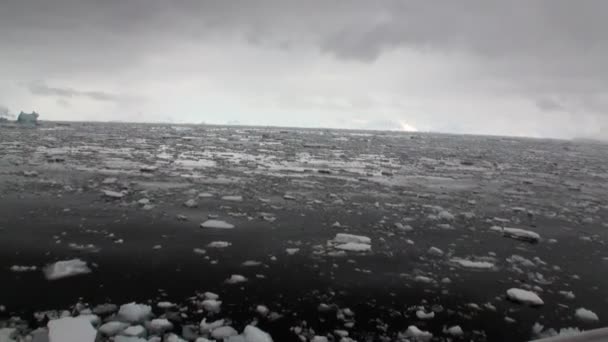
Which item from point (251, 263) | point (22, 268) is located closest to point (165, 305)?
point (251, 263)

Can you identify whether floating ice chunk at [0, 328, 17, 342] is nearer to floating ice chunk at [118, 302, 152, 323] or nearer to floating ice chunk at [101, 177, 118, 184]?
floating ice chunk at [118, 302, 152, 323]

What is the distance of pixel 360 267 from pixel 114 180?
8785 millimetres

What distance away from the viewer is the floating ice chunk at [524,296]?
4891mm

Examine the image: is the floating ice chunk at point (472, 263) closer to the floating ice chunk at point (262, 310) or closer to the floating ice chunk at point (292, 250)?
the floating ice chunk at point (292, 250)

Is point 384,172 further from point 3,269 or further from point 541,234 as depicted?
point 3,269

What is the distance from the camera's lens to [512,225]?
8617 mm

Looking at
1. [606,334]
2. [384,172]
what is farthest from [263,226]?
[384,172]

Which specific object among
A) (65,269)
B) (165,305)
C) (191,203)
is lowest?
(165,305)

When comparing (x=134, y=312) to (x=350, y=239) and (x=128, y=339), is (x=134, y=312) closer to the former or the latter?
(x=128, y=339)

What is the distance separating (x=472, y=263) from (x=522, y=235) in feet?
7.72

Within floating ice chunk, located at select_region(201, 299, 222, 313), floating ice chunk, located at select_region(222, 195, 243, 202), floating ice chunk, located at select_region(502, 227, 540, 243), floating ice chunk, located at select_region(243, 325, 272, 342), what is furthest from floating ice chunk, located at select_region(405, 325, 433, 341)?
floating ice chunk, located at select_region(222, 195, 243, 202)

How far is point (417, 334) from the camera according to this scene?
13.2 ft

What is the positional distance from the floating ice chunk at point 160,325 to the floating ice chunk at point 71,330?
0.54 meters

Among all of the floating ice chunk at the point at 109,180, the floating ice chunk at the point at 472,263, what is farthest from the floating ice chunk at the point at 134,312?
the floating ice chunk at the point at 109,180
